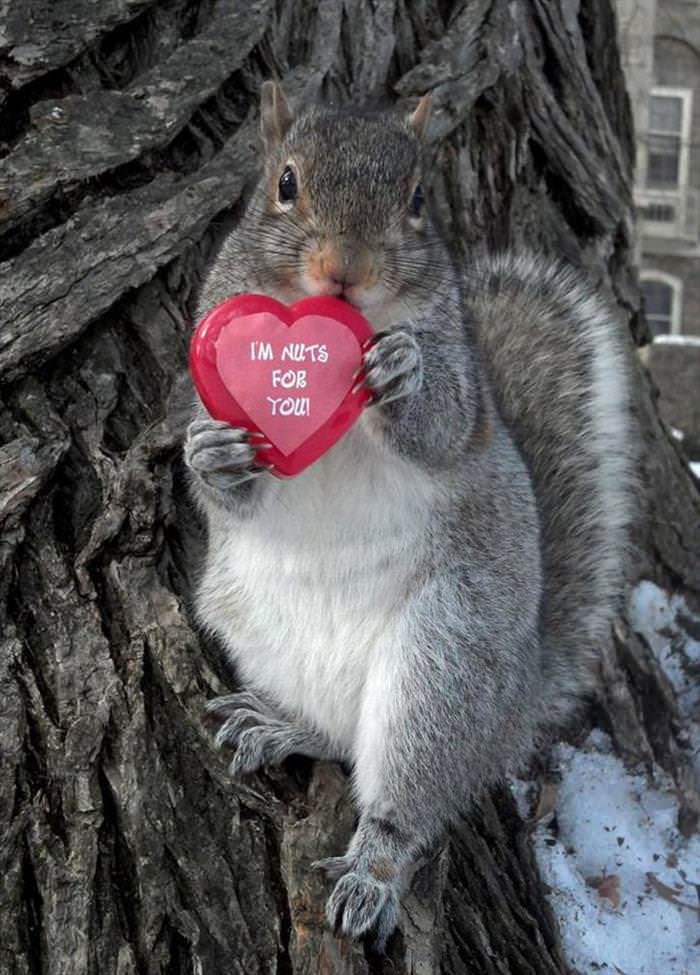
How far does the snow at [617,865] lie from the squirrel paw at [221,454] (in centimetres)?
78

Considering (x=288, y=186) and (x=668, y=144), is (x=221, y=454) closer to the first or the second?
(x=288, y=186)

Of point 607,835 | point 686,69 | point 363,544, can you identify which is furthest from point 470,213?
point 686,69

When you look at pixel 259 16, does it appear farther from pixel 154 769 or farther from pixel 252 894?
pixel 252 894

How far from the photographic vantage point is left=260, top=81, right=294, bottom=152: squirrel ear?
1602 mm

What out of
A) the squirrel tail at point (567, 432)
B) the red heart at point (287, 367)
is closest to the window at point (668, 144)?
the squirrel tail at point (567, 432)

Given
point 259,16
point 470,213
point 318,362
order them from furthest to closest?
point 470,213, point 259,16, point 318,362

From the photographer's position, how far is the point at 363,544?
1.51 metres

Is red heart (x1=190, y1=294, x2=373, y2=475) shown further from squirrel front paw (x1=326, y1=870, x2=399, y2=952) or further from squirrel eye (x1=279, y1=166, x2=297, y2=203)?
squirrel front paw (x1=326, y1=870, x2=399, y2=952)

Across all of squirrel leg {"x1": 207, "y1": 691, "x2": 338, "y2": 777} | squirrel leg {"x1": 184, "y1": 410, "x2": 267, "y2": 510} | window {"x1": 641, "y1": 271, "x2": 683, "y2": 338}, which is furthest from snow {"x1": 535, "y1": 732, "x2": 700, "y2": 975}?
window {"x1": 641, "y1": 271, "x2": 683, "y2": 338}

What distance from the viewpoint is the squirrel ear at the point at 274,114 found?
5.25 ft

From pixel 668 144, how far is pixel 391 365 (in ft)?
50.2

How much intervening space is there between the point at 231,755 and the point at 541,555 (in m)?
0.60

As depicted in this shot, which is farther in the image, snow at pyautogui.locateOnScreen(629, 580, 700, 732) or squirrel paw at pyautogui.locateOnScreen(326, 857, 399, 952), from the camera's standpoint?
snow at pyautogui.locateOnScreen(629, 580, 700, 732)

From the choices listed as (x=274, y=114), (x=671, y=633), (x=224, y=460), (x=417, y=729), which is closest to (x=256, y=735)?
(x=417, y=729)
